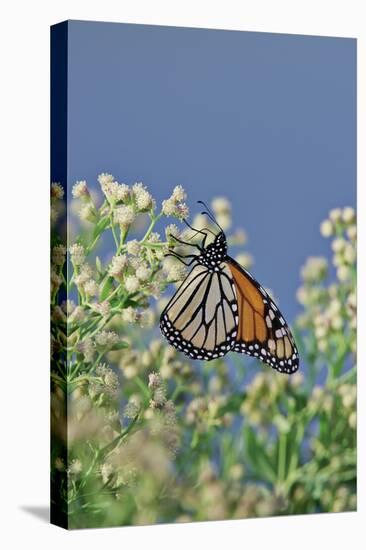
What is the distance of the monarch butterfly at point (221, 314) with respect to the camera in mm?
6996

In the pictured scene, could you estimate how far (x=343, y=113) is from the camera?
24.2ft

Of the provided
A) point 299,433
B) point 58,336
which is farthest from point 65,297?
point 299,433

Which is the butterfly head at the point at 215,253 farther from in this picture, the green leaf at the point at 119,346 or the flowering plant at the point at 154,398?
the green leaf at the point at 119,346

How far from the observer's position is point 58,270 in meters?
6.84

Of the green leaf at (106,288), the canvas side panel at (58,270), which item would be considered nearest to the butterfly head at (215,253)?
the green leaf at (106,288)

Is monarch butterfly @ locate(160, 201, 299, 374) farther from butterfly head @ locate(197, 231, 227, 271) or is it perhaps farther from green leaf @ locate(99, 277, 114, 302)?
green leaf @ locate(99, 277, 114, 302)

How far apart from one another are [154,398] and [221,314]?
492 mm

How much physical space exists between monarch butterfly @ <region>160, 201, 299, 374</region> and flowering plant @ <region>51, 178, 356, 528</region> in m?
0.05

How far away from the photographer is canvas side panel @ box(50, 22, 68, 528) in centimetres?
679

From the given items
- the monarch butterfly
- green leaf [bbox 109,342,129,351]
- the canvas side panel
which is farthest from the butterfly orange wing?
the canvas side panel

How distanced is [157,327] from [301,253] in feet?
2.66

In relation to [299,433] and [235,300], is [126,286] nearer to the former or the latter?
[235,300]

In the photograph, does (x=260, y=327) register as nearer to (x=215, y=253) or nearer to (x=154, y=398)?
(x=215, y=253)

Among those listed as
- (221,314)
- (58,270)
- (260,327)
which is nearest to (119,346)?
(58,270)
